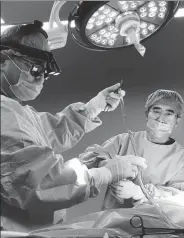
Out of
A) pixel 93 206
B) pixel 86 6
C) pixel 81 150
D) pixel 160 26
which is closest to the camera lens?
pixel 86 6

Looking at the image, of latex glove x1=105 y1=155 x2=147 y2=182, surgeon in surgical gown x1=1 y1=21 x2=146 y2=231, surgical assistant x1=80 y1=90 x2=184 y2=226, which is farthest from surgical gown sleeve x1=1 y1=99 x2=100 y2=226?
surgical assistant x1=80 y1=90 x2=184 y2=226

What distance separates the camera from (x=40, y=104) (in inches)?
93.9

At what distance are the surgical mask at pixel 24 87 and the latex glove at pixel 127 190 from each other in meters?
0.66

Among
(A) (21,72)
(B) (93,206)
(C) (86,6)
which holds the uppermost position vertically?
(C) (86,6)

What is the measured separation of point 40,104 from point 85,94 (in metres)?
0.31

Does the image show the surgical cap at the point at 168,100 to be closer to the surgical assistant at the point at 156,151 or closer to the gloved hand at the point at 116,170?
the surgical assistant at the point at 156,151

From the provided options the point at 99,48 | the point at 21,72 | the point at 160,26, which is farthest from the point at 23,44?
the point at 160,26

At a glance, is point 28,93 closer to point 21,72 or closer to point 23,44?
point 21,72

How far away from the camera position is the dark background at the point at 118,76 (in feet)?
7.61

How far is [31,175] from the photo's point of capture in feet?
4.87

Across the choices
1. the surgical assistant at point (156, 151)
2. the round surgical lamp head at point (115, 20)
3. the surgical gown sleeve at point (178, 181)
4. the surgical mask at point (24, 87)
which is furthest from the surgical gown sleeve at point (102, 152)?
the round surgical lamp head at point (115, 20)

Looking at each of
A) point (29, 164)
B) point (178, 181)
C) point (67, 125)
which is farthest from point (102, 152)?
point (29, 164)

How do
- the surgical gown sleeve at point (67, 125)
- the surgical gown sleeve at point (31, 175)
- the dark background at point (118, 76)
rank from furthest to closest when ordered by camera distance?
the dark background at point (118, 76), the surgical gown sleeve at point (67, 125), the surgical gown sleeve at point (31, 175)

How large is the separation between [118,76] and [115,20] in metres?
0.75
